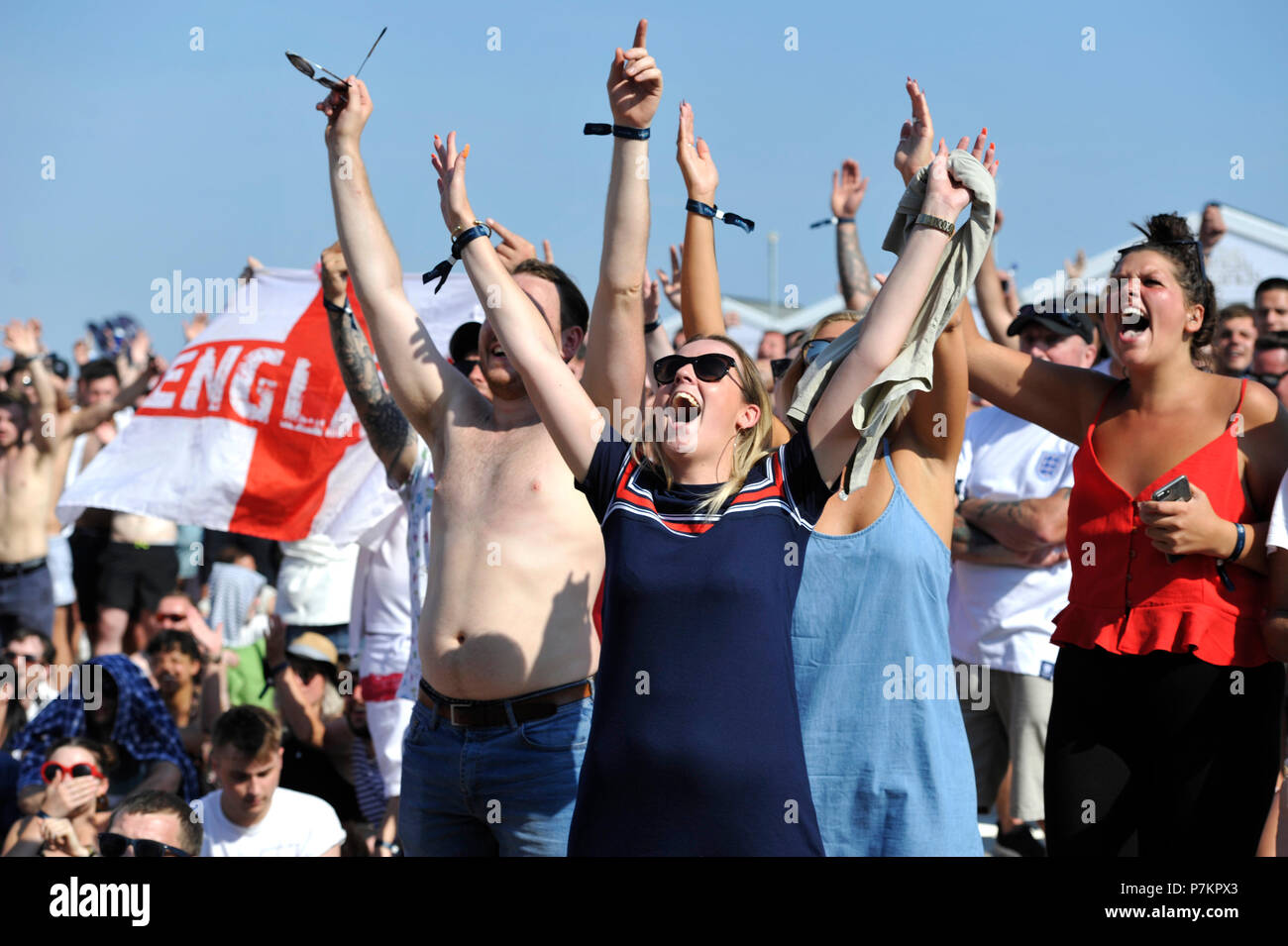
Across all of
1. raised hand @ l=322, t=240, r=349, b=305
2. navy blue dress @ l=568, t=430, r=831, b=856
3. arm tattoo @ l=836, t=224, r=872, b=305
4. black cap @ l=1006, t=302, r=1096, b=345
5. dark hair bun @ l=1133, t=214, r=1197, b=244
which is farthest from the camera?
arm tattoo @ l=836, t=224, r=872, b=305

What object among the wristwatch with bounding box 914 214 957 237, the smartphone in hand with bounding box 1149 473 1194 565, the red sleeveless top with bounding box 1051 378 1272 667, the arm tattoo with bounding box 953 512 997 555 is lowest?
the arm tattoo with bounding box 953 512 997 555

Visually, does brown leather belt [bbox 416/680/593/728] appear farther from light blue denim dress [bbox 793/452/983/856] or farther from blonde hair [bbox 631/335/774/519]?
blonde hair [bbox 631/335/774/519]

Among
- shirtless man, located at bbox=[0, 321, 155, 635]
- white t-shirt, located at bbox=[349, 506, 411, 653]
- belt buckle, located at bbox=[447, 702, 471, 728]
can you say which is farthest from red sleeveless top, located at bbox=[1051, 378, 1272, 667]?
shirtless man, located at bbox=[0, 321, 155, 635]

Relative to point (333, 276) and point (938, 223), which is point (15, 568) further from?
point (938, 223)

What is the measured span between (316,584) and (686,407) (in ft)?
16.2

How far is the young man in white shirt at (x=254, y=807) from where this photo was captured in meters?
5.24

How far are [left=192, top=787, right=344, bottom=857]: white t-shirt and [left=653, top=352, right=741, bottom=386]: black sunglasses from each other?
306 cm

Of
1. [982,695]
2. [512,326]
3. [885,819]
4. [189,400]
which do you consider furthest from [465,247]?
[189,400]

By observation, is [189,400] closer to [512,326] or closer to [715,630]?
[512,326]

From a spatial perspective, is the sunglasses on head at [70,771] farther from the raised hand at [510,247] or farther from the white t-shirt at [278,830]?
the raised hand at [510,247]

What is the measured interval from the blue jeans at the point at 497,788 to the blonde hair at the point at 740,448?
82 centimetres

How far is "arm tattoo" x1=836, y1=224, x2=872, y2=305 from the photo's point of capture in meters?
5.95

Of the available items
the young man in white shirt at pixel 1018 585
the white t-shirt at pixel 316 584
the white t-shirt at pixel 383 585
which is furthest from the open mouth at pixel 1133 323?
the white t-shirt at pixel 316 584
